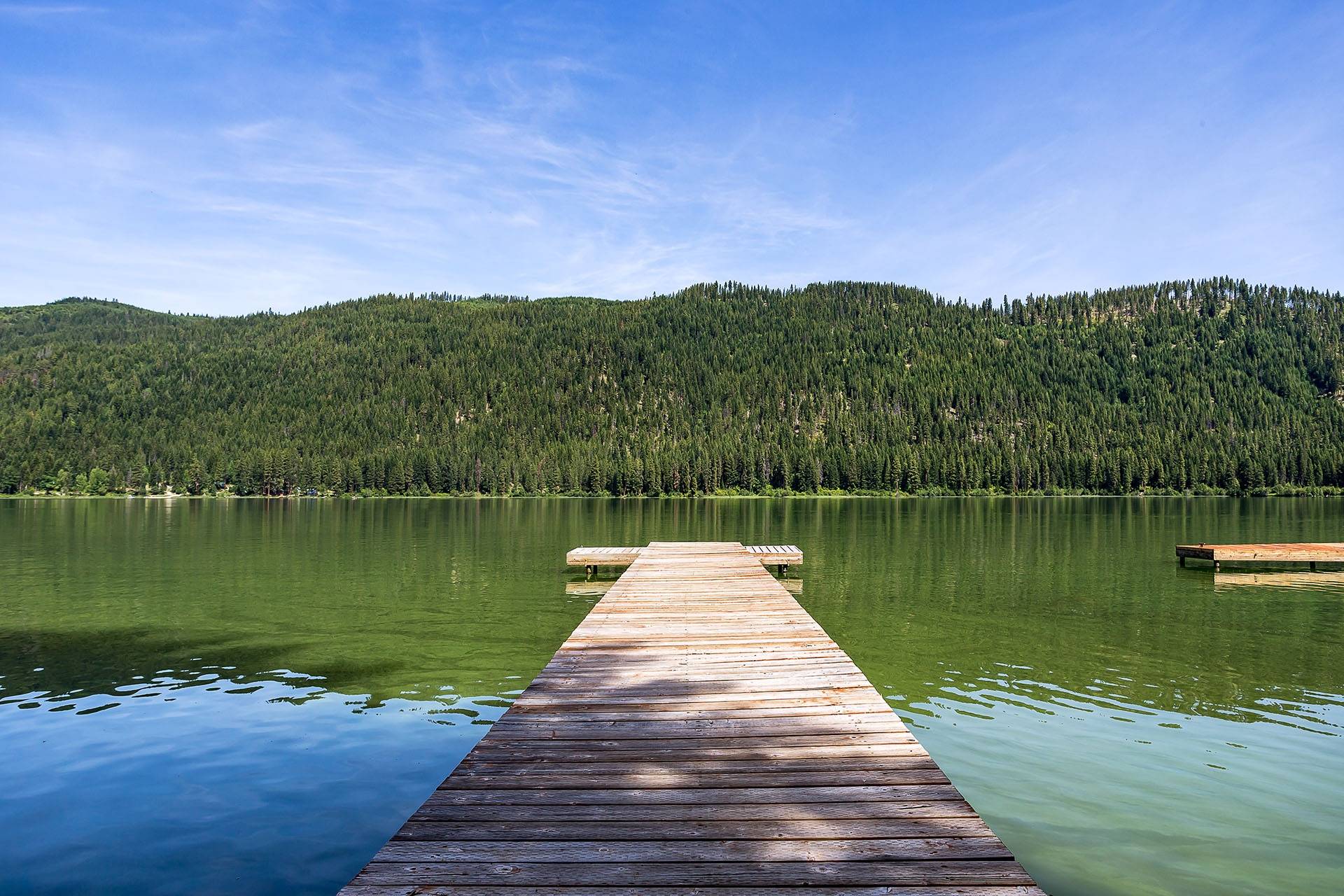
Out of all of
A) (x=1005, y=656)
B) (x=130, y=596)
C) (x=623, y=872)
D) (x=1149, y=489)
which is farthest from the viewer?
(x=1149, y=489)

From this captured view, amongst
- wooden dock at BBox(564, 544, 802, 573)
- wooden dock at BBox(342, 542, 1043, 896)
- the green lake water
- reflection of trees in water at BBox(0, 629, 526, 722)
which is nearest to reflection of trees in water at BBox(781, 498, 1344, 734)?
the green lake water

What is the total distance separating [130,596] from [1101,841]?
3022 cm

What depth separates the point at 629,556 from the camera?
34000 millimetres

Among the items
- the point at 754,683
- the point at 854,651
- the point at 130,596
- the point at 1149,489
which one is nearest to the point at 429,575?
the point at 130,596

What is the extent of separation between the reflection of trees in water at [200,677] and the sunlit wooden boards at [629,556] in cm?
1488

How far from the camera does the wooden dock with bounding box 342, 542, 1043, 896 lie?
208 inches

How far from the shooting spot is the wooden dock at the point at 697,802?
529 centimetres

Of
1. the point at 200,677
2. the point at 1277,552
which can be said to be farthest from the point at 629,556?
the point at 1277,552

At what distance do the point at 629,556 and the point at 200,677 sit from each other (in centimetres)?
1888

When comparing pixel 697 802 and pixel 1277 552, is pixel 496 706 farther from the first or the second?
pixel 1277 552

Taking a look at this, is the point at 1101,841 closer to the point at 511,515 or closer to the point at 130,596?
the point at 130,596

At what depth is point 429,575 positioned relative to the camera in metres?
33.9

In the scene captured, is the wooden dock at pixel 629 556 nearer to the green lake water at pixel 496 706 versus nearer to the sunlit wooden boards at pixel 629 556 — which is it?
the sunlit wooden boards at pixel 629 556

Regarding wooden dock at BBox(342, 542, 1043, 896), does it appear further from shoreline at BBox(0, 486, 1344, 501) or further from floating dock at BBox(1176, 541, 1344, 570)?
shoreline at BBox(0, 486, 1344, 501)
